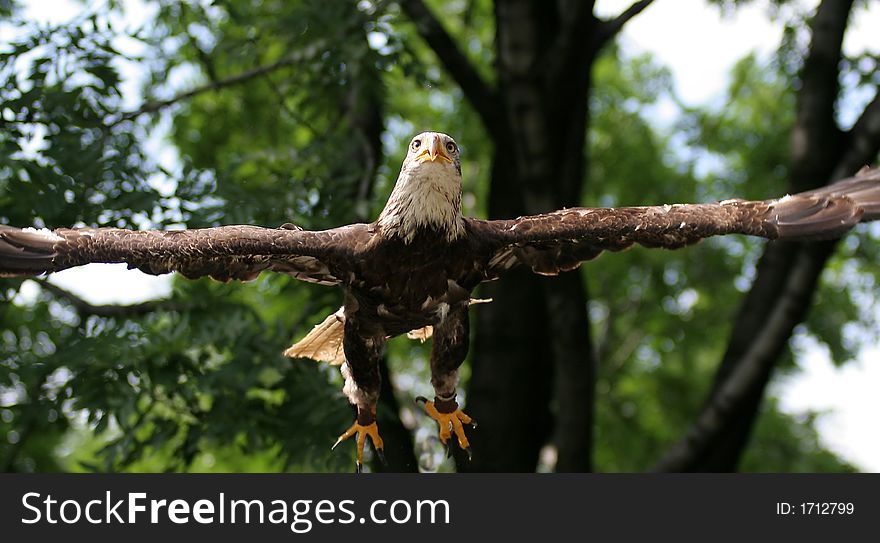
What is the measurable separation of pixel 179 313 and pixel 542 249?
13.3 feet

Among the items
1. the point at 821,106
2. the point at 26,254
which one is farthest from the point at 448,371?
the point at 821,106

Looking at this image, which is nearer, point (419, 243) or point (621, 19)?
point (419, 243)

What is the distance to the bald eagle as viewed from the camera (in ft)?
14.7

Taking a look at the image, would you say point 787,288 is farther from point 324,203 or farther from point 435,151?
point 435,151

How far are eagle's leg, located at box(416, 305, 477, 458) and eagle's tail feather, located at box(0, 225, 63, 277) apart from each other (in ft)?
5.84

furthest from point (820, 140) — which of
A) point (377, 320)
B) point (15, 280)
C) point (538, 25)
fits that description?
point (15, 280)

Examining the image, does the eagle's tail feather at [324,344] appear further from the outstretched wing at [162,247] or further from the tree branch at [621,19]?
the tree branch at [621,19]

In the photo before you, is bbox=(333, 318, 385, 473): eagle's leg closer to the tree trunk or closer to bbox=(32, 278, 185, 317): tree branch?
bbox=(32, 278, 185, 317): tree branch

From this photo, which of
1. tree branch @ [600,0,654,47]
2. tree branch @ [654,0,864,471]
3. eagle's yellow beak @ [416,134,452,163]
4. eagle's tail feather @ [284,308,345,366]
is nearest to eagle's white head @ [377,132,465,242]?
eagle's yellow beak @ [416,134,452,163]

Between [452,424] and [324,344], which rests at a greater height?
[324,344]

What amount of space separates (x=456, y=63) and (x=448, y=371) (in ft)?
17.2

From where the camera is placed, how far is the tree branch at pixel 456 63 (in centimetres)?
905

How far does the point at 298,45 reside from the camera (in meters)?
9.03

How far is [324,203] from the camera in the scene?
25.6ft
